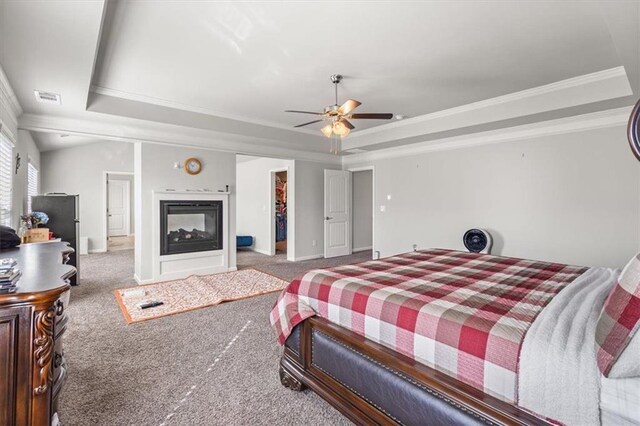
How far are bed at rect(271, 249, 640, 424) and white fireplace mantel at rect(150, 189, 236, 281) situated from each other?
3.42 m

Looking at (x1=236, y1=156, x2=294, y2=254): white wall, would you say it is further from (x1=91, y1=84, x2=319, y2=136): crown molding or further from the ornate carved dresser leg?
the ornate carved dresser leg

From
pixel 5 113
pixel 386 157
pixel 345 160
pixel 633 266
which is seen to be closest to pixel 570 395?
pixel 633 266

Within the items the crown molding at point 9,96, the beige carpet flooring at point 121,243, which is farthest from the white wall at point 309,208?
the beige carpet flooring at point 121,243

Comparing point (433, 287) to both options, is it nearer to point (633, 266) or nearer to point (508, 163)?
point (633, 266)

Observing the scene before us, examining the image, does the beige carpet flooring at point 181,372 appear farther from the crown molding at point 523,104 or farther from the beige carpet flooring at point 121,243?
the beige carpet flooring at point 121,243

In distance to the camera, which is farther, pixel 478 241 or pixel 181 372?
pixel 478 241

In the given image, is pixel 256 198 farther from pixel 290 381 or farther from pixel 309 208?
pixel 290 381

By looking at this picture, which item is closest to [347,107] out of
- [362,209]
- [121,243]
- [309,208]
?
[309,208]

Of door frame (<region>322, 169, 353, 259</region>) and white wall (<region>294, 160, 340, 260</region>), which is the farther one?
door frame (<region>322, 169, 353, 259</region>)

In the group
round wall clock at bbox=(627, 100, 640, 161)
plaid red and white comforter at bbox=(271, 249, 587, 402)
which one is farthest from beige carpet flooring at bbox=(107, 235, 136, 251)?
round wall clock at bbox=(627, 100, 640, 161)

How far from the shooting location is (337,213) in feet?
22.9

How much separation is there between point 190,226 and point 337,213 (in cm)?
320

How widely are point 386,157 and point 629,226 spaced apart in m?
3.82

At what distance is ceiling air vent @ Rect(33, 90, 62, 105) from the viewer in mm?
3268
